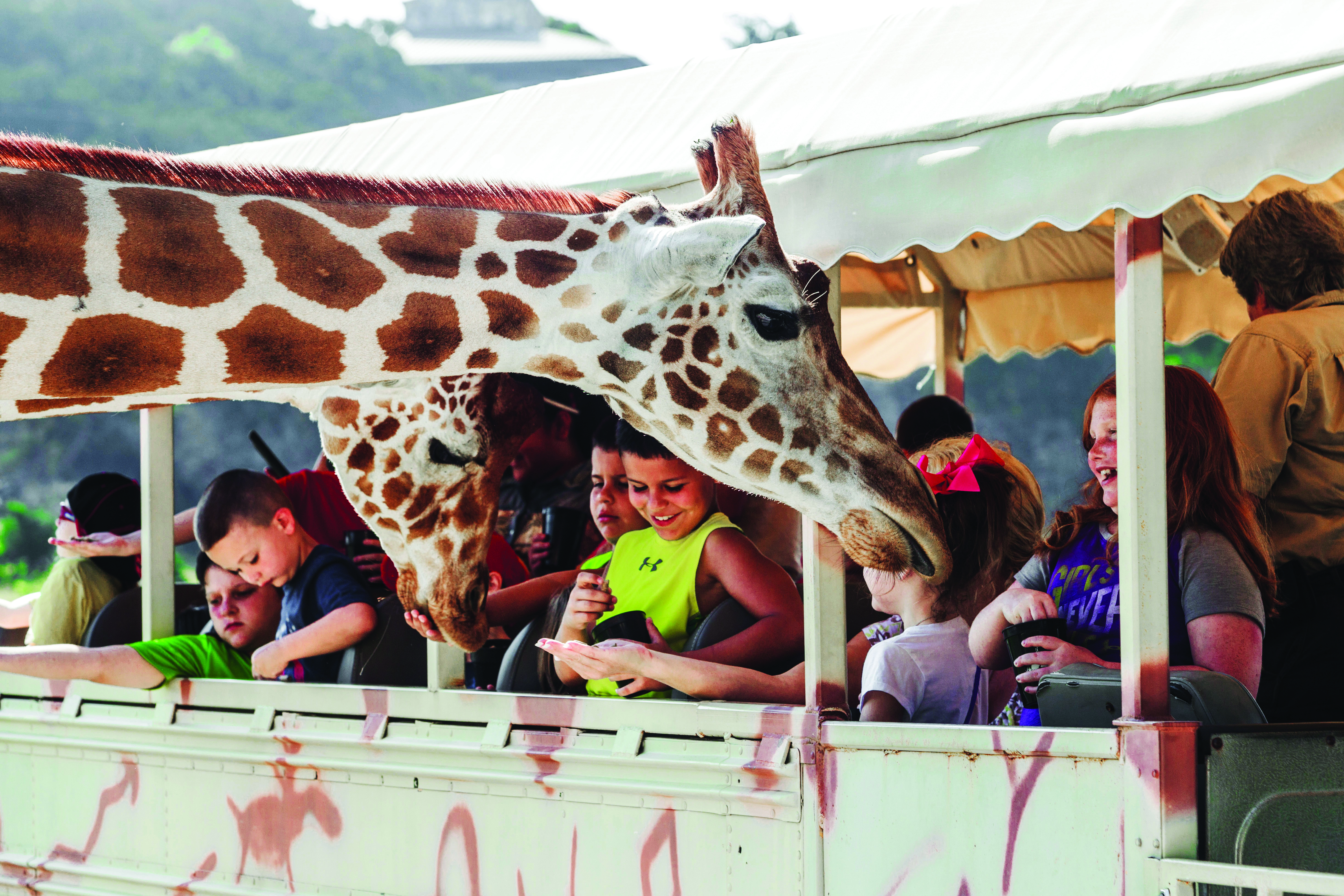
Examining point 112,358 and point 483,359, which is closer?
point 112,358

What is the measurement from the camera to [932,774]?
10.1ft

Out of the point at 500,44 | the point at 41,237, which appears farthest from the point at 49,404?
the point at 500,44

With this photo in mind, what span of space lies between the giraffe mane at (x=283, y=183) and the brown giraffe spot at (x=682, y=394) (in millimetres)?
455

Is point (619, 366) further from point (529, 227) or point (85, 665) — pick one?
point (85, 665)

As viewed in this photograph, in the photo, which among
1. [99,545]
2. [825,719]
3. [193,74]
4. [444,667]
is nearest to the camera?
[825,719]

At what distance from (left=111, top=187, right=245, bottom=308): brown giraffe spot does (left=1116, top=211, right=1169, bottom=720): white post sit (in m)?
1.81

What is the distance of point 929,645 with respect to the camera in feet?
11.1

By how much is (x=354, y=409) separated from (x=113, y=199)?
1241mm

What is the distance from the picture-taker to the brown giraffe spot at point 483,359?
2918mm

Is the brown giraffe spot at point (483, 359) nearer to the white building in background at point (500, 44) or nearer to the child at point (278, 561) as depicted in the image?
the child at point (278, 561)

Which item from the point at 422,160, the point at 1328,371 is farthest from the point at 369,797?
the point at 1328,371

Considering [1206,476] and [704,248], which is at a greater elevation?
[704,248]

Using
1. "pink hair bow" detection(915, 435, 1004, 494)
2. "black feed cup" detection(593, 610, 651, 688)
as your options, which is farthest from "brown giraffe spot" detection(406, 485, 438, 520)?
"pink hair bow" detection(915, 435, 1004, 494)

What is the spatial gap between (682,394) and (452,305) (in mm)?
546
